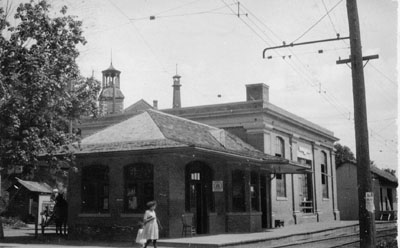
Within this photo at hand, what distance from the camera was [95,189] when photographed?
19.8m

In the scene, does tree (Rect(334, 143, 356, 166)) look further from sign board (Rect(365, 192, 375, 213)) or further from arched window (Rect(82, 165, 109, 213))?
sign board (Rect(365, 192, 375, 213))

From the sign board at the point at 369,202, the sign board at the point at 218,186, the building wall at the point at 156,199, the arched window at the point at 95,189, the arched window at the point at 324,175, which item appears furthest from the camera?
the arched window at the point at 324,175

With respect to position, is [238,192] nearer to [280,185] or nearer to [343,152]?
[280,185]

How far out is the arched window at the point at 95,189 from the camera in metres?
19.6

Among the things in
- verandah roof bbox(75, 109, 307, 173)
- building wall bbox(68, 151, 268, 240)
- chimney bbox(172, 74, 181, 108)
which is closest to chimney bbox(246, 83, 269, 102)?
verandah roof bbox(75, 109, 307, 173)

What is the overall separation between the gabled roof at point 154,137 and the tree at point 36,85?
2284 millimetres

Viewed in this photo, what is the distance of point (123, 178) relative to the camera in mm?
19062

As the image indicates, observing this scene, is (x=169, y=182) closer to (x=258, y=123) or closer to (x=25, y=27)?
(x=25, y=27)

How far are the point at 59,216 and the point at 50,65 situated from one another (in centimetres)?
651

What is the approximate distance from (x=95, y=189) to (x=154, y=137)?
329 centimetres

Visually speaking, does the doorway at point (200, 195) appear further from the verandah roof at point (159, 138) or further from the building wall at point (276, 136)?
the building wall at point (276, 136)

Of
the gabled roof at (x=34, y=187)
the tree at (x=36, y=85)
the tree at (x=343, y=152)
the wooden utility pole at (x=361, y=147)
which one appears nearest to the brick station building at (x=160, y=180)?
the tree at (x=36, y=85)

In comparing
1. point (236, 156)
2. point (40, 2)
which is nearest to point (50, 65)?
point (40, 2)

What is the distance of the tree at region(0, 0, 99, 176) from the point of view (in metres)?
14.5
